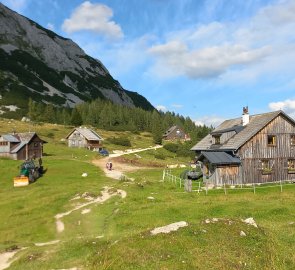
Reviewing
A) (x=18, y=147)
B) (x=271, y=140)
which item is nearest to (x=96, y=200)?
(x=271, y=140)

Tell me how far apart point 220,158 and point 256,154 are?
4.88m

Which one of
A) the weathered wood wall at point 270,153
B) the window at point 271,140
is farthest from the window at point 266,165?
the window at point 271,140

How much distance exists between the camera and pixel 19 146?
77.3 meters

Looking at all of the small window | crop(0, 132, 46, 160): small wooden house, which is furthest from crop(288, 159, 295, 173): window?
crop(0, 132, 46, 160): small wooden house

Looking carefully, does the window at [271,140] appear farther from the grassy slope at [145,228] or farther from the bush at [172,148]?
the bush at [172,148]

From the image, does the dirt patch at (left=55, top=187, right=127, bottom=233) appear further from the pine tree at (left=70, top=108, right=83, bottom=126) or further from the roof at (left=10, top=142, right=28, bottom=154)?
the pine tree at (left=70, top=108, right=83, bottom=126)

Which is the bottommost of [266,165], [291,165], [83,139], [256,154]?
[291,165]

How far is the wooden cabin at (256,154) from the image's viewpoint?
46969 millimetres

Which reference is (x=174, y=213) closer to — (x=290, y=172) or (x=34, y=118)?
(x=290, y=172)

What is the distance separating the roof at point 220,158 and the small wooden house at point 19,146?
1700 inches

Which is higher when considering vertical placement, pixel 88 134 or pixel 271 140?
pixel 88 134

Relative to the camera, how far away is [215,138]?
55.2 metres

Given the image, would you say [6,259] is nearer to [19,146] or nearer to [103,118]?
[19,146]

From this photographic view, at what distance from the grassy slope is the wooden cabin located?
506 centimetres
